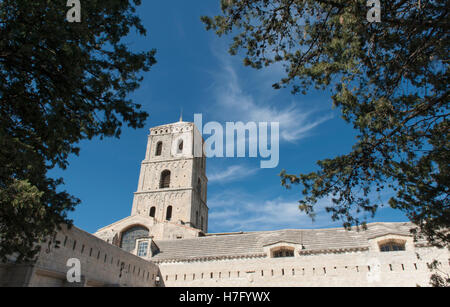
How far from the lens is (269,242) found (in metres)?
26.0

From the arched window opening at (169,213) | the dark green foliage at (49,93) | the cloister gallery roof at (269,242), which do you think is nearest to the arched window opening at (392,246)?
the cloister gallery roof at (269,242)

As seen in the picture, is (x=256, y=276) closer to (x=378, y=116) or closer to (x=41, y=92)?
(x=378, y=116)

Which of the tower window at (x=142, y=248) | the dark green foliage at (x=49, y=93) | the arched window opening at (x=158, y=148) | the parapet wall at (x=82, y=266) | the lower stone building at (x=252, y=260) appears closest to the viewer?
the dark green foliage at (x=49, y=93)

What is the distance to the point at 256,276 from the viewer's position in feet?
79.8

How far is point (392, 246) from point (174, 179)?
30967 millimetres

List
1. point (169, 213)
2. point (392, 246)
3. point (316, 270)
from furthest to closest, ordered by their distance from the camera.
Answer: point (169, 213) → point (316, 270) → point (392, 246)

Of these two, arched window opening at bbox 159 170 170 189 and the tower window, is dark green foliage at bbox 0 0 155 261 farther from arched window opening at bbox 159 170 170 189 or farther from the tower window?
arched window opening at bbox 159 170 170 189

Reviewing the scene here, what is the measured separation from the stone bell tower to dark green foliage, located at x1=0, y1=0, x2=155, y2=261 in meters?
32.8

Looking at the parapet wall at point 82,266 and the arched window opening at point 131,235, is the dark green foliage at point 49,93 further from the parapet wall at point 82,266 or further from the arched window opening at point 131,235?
the arched window opening at point 131,235

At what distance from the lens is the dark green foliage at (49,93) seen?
617cm

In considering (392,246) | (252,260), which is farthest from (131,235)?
(392,246)

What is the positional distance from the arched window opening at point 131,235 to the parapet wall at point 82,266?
11837mm

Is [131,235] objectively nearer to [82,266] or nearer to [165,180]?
[165,180]

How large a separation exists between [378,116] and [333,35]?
2632 millimetres
